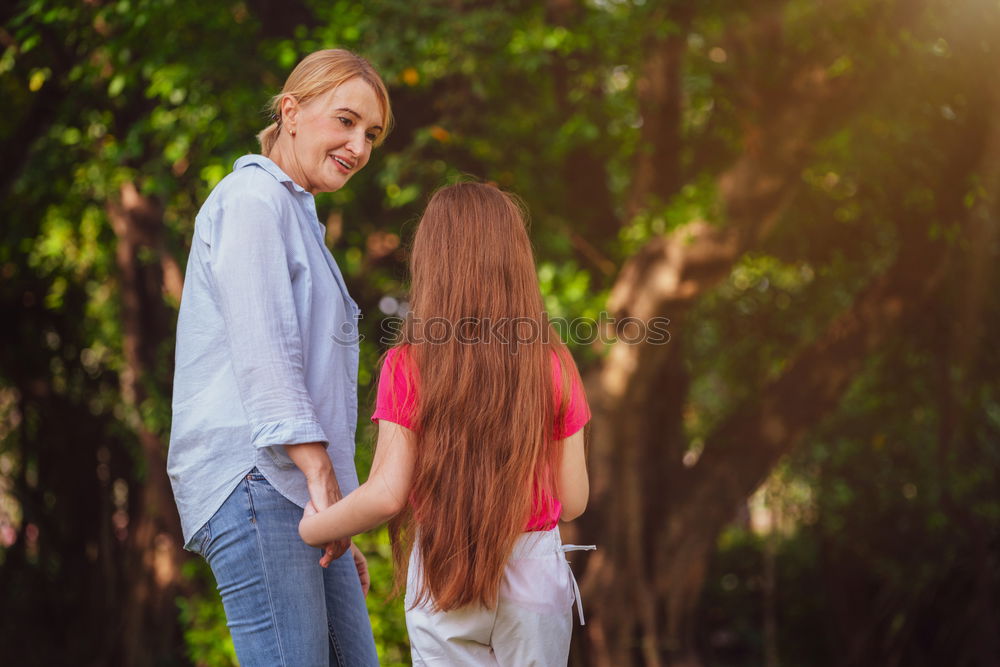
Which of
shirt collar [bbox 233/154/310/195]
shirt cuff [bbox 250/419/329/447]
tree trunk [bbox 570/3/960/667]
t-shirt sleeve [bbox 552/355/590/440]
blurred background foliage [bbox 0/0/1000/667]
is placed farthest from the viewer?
tree trunk [bbox 570/3/960/667]

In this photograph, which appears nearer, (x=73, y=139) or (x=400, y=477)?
(x=400, y=477)

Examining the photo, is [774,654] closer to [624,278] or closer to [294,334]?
[624,278]

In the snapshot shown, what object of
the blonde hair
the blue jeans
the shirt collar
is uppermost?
the blonde hair

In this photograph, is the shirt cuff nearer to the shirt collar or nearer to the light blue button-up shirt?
the light blue button-up shirt

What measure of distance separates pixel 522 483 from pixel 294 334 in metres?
0.54

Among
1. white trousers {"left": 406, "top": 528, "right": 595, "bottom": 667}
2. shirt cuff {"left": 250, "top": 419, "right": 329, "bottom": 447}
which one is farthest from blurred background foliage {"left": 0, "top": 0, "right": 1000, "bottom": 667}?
shirt cuff {"left": 250, "top": 419, "right": 329, "bottom": 447}

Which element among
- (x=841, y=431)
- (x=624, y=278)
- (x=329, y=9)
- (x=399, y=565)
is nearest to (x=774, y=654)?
(x=841, y=431)

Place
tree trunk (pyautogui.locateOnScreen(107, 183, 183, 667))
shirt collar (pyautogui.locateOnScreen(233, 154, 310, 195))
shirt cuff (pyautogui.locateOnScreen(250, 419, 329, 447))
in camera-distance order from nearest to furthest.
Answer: shirt cuff (pyautogui.locateOnScreen(250, 419, 329, 447))
shirt collar (pyautogui.locateOnScreen(233, 154, 310, 195))
tree trunk (pyautogui.locateOnScreen(107, 183, 183, 667))

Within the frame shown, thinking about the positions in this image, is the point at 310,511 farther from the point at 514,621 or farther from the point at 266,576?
the point at 514,621

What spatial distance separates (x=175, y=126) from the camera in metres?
5.64

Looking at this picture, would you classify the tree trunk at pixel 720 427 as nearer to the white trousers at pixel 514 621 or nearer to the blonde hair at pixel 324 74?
the white trousers at pixel 514 621

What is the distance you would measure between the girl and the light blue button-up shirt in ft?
0.49

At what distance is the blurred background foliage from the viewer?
5691 mm

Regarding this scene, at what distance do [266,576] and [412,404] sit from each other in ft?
1.38
